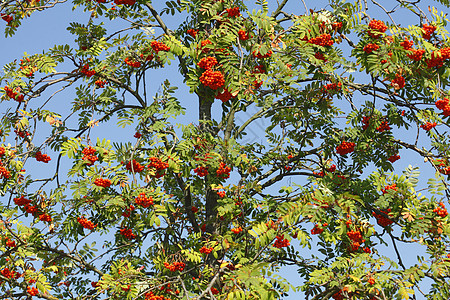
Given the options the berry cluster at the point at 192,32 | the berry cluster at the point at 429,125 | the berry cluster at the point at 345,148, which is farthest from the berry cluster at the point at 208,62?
the berry cluster at the point at 429,125

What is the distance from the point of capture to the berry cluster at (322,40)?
25.4 ft

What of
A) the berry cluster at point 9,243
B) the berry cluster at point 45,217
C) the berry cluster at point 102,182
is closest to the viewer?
the berry cluster at point 102,182

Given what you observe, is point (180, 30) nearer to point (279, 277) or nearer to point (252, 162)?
point (252, 162)

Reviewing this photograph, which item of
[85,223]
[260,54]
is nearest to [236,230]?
[85,223]

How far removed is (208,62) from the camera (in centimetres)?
764

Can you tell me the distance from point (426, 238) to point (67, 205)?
5.26 m

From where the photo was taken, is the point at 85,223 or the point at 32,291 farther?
the point at 85,223

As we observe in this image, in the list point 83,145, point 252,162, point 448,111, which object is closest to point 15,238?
point 83,145

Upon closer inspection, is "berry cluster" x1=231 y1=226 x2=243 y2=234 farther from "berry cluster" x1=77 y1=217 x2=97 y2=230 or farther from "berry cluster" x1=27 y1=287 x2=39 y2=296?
"berry cluster" x1=27 y1=287 x2=39 y2=296

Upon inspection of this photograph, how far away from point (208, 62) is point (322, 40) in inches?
65.0

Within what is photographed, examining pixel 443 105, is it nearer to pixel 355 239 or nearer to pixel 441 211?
pixel 441 211

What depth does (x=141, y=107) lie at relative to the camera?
9039mm

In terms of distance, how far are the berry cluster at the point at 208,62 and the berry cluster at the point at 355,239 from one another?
2987 millimetres

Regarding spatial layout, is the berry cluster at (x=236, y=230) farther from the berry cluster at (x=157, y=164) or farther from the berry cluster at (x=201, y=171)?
the berry cluster at (x=157, y=164)
